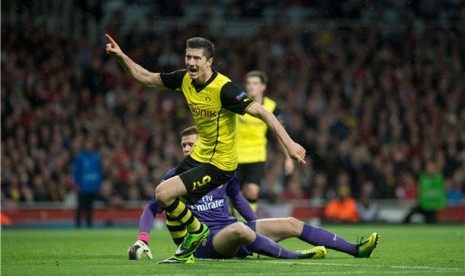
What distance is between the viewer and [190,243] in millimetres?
9359

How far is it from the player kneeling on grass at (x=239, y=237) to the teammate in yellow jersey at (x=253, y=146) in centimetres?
353

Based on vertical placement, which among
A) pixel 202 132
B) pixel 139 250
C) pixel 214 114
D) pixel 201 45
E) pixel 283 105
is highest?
pixel 201 45

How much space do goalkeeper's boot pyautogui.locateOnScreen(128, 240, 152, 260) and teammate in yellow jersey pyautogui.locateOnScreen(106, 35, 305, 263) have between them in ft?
1.83

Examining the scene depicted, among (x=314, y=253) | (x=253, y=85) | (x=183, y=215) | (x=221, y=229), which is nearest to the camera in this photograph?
(x=183, y=215)

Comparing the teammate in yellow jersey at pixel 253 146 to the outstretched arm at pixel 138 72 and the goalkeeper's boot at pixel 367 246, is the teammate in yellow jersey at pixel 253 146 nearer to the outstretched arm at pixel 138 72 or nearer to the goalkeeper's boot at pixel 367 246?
the goalkeeper's boot at pixel 367 246

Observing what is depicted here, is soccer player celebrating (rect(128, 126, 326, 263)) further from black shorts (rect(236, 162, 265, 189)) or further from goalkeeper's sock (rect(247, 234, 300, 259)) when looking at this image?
black shorts (rect(236, 162, 265, 189))

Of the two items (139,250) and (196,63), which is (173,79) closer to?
(196,63)

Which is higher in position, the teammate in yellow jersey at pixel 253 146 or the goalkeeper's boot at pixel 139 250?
the teammate in yellow jersey at pixel 253 146

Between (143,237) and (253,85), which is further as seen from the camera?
(253,85)

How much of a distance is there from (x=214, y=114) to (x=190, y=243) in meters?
1.23

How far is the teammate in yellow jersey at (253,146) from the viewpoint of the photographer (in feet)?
45.5

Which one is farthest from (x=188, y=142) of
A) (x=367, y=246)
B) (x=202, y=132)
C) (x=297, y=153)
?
(x=367, y=246)

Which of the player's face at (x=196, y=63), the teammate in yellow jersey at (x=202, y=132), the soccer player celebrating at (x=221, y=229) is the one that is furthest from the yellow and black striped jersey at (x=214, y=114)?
the soccer player celebrating at (x=221, y=229)

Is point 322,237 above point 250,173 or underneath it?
underneath
